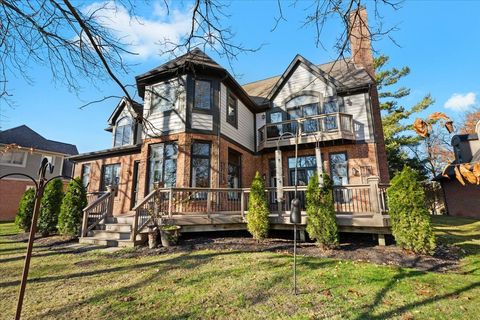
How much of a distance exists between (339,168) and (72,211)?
11880 mm

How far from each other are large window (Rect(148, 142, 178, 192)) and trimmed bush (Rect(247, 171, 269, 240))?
143 inches

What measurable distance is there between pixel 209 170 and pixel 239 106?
14.4 feet

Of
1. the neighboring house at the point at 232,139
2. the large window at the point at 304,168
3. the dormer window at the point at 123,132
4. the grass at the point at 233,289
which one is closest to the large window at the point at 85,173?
the neighboring house at the point at 232,139

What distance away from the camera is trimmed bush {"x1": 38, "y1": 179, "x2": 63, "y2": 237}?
1025 cm

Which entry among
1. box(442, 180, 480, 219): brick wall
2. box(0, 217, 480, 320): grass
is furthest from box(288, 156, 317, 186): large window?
box(442, 180, 480, 219): brick wall

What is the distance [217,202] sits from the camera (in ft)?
32.9

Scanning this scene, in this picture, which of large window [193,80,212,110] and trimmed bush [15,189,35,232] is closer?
large window [193,80,212,110]

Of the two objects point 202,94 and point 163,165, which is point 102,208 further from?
point 202,94

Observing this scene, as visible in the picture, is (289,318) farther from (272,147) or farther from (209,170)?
(272,147)

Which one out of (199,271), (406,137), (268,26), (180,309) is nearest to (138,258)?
(199,271)

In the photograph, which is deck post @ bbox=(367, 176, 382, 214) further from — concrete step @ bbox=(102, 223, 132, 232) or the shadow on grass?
concrete step @ bbox=(102, 223, 132, 232)

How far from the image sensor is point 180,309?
3.51 metres

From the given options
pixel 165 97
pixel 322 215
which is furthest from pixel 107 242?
pixel 322 215

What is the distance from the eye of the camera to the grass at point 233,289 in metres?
3.44
